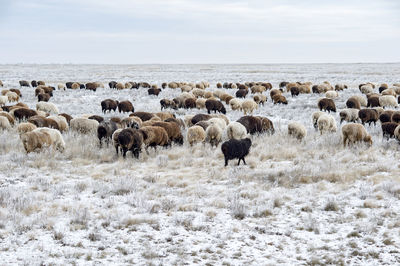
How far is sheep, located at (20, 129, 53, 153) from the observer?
11.0m

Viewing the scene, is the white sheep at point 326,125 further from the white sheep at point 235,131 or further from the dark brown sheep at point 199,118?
the dark brown sheep at point 199,118

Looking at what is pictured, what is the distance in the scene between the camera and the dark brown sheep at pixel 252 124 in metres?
15.1

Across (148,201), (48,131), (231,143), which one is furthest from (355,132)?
(48,131)

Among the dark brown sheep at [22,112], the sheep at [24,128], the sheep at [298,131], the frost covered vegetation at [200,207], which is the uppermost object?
the dark brown sheep at [22,112]

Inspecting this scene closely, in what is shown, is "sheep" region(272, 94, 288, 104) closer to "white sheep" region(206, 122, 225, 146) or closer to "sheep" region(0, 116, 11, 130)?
"white sheep" region(206, 122, 225, 146)

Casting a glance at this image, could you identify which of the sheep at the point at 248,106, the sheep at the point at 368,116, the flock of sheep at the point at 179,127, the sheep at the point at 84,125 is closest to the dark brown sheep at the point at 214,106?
the flock of sheep at the point at 179,127

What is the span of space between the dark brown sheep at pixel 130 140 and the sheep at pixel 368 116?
11070 mm

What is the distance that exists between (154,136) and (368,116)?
10.6 meters

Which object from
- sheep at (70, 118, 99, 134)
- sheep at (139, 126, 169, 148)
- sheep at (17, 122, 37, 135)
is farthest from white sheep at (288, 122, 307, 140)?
sheep at (17, 122, 37, 135)

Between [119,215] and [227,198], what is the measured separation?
2.18 m

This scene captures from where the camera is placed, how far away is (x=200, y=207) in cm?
726

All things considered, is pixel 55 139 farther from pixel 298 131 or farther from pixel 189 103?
pixel 189 103

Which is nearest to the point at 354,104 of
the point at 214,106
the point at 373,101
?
the point at 373,101

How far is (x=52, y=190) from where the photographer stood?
797 cm
